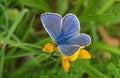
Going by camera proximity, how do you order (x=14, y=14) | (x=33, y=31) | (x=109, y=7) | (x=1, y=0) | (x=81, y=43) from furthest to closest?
(x=33, y=31)
(x=109, y=7)
(x=14, y=14)
(x=1, y=0)
(x=81, y=43)

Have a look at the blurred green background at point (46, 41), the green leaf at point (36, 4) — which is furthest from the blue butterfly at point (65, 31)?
the green leaf at point (36, 4)

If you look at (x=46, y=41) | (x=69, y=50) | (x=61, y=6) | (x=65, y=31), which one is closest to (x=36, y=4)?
(x=61, y=6)

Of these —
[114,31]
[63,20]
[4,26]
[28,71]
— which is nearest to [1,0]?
[4,26]

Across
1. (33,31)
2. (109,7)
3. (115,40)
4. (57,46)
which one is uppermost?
Answer: (57,46)

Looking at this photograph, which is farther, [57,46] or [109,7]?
[109,7]

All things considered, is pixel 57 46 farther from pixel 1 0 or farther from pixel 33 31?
pixel 33 31

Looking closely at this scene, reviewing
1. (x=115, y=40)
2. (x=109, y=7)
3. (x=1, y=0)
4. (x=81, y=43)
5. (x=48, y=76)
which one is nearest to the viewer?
(x=81, y=43)

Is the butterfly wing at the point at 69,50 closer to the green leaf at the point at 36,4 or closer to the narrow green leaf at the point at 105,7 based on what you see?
the green leaf at the point at 36,4
